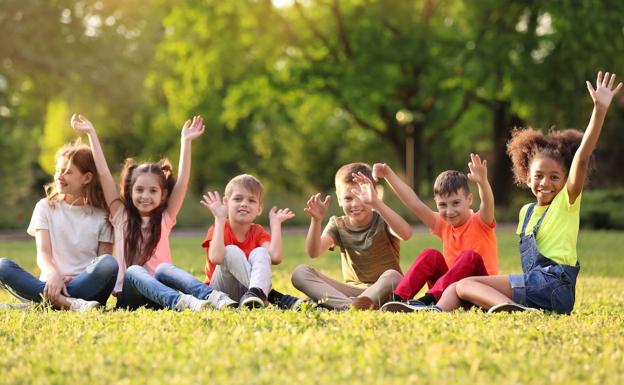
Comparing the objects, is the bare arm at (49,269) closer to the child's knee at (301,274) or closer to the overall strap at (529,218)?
the child's knee at (301,274)

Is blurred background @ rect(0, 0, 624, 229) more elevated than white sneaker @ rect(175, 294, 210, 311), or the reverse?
blurred background @ rect(0, 0, 624, 229)

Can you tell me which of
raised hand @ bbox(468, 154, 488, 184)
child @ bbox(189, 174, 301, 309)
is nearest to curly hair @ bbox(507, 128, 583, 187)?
raised hand @ bbox(468, 154, 488, 184)

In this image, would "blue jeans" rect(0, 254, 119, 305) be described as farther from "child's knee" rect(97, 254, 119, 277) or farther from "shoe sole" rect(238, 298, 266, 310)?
"shoe sole" rect(238, 298, 266, 310)

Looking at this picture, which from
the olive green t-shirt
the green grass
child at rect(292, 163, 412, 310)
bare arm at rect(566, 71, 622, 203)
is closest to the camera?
the green grass

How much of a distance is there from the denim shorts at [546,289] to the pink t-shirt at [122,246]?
2.88m

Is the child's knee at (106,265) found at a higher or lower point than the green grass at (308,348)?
higher

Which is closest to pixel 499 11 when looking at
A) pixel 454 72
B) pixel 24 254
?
pixel 454 72

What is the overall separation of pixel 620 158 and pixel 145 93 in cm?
2089

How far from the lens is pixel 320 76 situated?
34406 mm

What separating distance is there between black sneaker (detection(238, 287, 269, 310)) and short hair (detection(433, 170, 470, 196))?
1639mm

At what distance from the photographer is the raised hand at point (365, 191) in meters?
7.07

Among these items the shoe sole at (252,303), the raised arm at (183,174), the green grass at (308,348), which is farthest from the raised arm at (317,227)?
the green grass at (308,348)

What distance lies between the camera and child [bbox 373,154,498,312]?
7.02 m

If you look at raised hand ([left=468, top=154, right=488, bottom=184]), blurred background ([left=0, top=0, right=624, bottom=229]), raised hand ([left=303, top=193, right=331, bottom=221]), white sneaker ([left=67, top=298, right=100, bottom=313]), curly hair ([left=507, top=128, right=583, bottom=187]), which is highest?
blurred background ([left=0, top=0, right=624, bottom=229])
